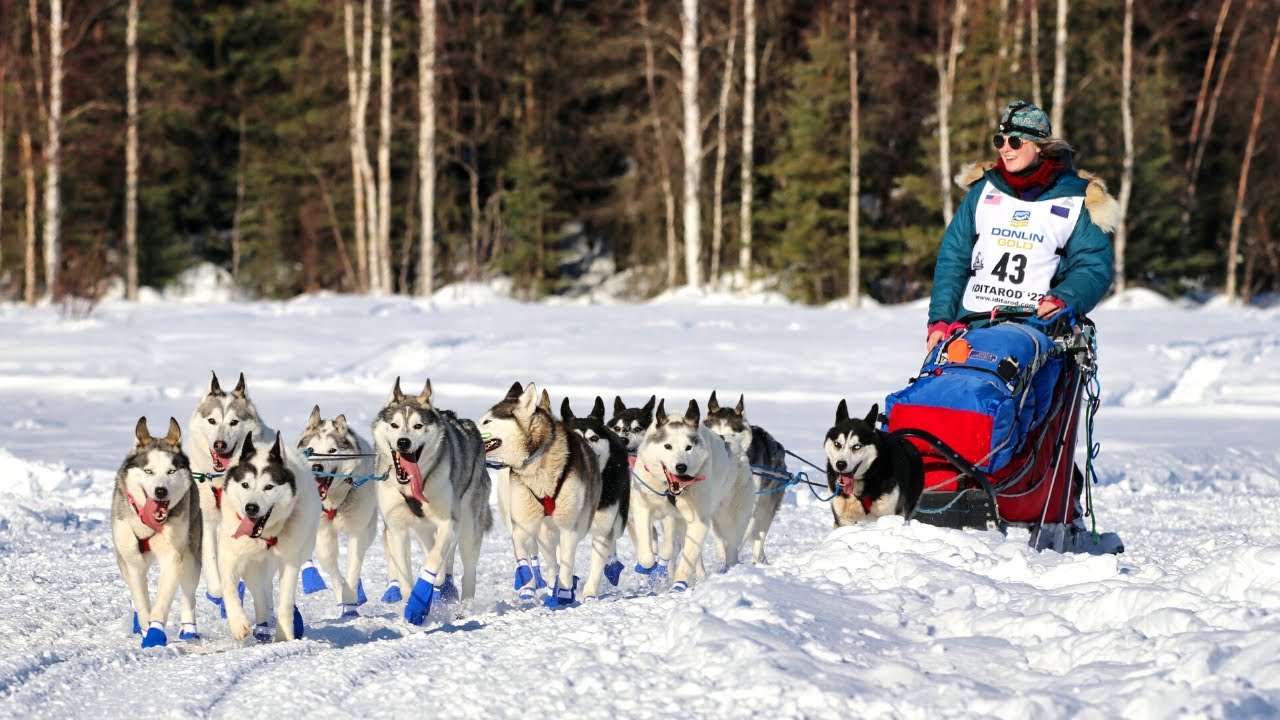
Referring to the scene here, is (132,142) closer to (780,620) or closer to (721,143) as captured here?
(721,143)

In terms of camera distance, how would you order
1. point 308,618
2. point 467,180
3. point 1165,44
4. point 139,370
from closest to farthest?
point 308,618
point 139,370
point 1165,44
point 467,180

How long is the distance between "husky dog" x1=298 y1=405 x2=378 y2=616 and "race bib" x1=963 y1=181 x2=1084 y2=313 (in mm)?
2691

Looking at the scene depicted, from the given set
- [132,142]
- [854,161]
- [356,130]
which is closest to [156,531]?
[854,161]

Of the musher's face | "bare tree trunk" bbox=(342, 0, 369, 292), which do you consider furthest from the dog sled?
"bare tree trunk" bbox=(342, 0, 369, 292)

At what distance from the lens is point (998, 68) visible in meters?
21.9

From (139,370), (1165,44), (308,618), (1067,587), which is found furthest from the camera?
(1165,44)

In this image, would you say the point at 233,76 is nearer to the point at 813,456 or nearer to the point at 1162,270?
the point at 1162,270

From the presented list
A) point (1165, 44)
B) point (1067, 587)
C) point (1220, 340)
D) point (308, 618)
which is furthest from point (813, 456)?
point (1165, 44)

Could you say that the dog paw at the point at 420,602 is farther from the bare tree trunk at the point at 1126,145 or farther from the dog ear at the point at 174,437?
the bare tree trunk at the point at 1126,145

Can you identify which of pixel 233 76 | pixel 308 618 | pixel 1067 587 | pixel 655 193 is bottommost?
pixel 308 618

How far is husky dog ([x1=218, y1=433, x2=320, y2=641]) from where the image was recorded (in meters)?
4.71

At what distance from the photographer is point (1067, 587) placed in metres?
3.87

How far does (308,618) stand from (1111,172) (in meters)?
21.9

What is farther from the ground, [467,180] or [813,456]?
[467,180]
